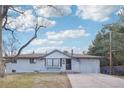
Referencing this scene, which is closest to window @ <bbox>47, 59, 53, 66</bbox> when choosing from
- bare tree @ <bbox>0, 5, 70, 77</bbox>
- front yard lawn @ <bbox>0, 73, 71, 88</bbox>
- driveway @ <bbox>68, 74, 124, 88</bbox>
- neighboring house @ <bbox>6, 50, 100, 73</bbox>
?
neighboring house @ <bbox>6, 50, 100, 73</bbox>

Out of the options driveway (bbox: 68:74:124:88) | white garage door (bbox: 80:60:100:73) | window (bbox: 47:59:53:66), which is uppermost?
window (bbox: 47:59:53:66)

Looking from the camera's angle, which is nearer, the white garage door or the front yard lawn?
the front yard lawn

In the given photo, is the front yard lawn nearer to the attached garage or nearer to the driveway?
the driveway

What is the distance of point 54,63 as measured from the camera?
1363cm

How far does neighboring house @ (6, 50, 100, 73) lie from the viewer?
13395mm

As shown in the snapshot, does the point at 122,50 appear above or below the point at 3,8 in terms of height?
below

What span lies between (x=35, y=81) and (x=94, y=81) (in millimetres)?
1428

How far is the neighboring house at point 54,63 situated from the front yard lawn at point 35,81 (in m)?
0.16

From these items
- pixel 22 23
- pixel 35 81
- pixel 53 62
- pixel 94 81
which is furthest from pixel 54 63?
pixel 22 23

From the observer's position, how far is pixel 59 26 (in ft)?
43.4

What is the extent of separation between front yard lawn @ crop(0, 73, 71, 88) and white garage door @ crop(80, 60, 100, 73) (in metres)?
0.51
